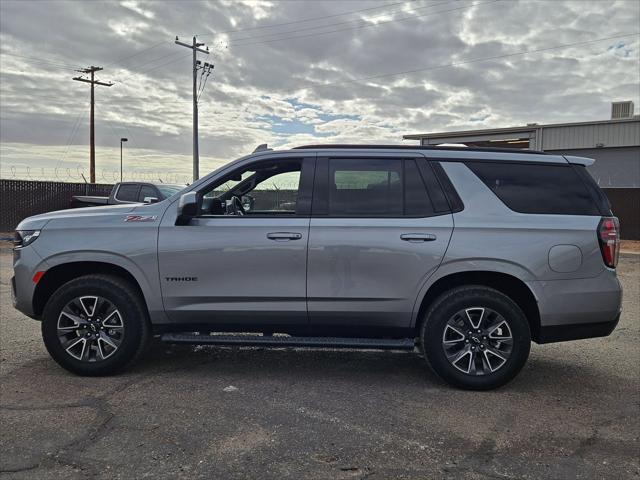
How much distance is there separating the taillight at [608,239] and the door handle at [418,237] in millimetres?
1315

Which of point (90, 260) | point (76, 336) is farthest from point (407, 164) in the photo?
point (76, 336)

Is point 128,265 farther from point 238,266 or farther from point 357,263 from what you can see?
point 357,263

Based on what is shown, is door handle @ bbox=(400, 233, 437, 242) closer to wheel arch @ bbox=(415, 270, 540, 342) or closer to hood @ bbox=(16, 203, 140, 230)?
wheel arch @ bbox=(415, 270, 540, 342)

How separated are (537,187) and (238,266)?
2534mm

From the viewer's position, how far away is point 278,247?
14.5 feet

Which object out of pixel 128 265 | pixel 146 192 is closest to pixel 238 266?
pixel 128 265

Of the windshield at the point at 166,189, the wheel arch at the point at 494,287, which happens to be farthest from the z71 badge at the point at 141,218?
the windshield at the point at 166,189

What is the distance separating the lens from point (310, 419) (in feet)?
12.5

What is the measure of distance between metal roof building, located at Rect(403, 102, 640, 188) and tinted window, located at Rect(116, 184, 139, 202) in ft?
45.5

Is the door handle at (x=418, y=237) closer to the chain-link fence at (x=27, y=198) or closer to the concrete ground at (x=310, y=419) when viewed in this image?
the concrete ground at (x=310, y=419)

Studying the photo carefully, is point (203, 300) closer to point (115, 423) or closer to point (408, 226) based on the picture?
point (115, 423)

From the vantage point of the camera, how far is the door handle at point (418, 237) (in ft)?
14.3

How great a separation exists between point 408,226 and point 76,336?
2.93 metres

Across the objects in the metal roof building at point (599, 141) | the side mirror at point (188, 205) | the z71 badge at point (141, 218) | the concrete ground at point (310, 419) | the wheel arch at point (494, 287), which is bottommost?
the concrete ground at point (310, 419)
